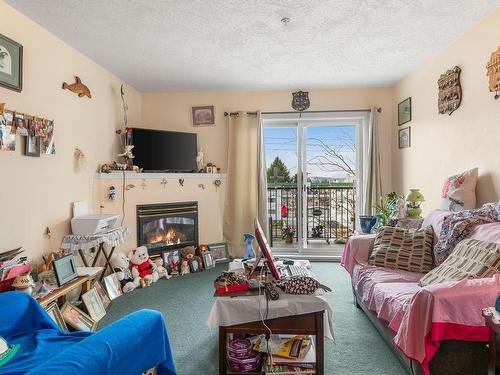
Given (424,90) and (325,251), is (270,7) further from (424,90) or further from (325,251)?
(325,251)

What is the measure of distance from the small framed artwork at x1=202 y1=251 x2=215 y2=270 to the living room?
0.02 m

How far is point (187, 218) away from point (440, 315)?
11.2 ft

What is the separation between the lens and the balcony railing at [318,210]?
4.89 meters

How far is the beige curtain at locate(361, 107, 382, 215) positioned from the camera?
173 inches

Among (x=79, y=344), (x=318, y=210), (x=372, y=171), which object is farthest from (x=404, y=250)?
(x=318, y=210)

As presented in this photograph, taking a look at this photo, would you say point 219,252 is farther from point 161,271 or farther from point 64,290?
point 64,290

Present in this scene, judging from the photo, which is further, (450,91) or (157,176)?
(157,176)

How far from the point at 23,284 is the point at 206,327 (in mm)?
1283

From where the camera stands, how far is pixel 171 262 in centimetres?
407

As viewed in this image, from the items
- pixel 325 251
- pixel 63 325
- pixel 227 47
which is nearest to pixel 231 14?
pixel 227 47

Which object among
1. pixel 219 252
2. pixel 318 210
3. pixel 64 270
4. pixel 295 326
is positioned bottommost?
pixel 219 252

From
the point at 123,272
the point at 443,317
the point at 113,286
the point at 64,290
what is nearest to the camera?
the point at 443,317

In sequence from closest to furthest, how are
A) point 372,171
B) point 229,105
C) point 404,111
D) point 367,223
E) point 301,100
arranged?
point 367,223 < point 404,111 < point 372,171 < point 301,100 < point 229,105

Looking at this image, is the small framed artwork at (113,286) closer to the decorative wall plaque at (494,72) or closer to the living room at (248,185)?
the living room at (248,185)
